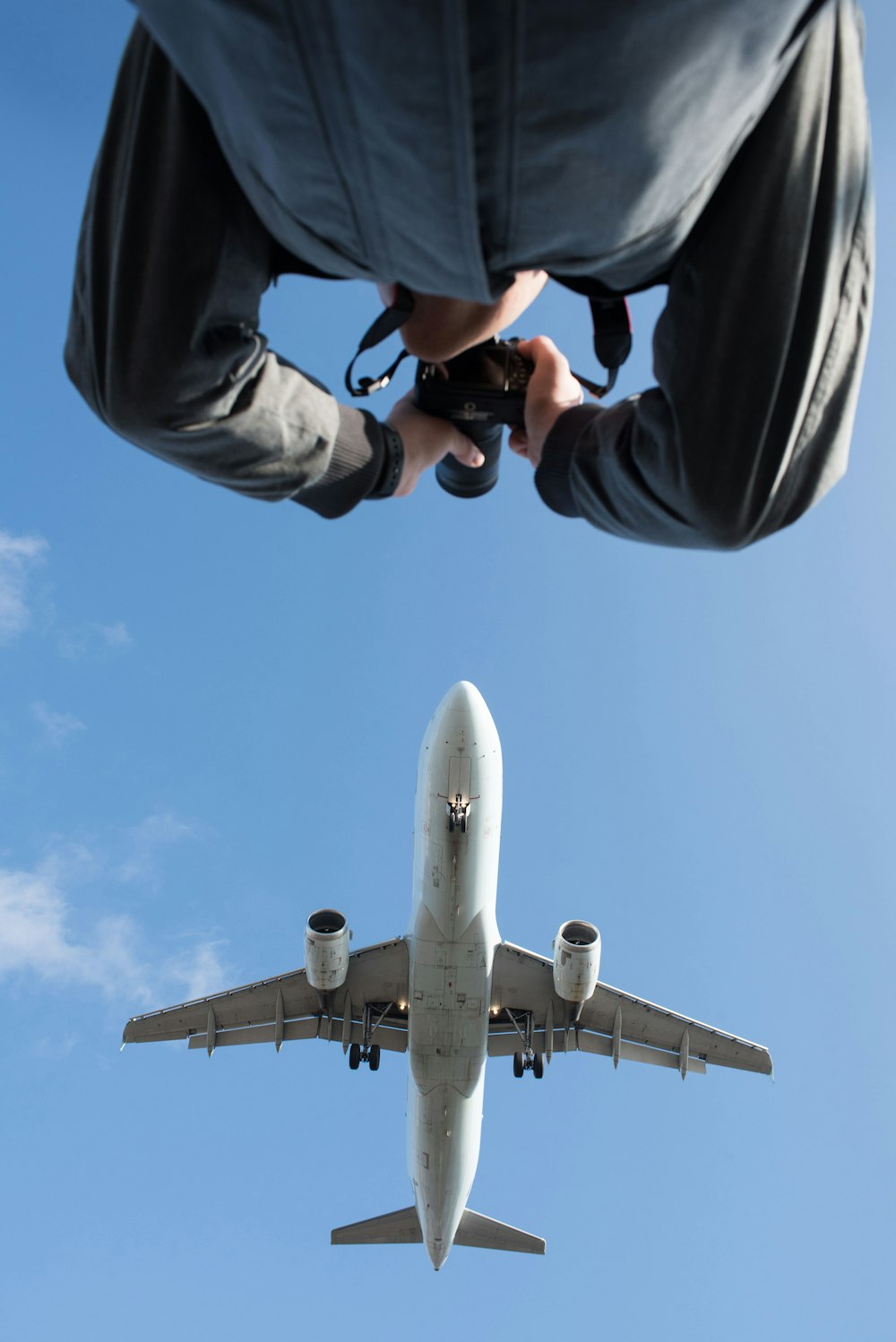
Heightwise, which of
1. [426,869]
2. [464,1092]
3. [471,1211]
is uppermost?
[426,869]

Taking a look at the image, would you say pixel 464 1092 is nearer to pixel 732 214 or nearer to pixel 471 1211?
pixel 471 1211

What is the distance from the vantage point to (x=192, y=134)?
234cm

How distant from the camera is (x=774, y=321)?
7.58ft

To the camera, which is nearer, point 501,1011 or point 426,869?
point 426,869

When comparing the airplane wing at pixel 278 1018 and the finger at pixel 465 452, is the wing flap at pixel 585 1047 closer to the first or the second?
the airplane wing at pixel 278 1018

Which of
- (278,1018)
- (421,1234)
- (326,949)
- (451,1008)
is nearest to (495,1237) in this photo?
(421,1234)

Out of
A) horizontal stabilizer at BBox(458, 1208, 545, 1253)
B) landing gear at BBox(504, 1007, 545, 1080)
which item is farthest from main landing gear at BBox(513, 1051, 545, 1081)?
horizontal stabilizer at BBox(458, 1208, 545, 1253)

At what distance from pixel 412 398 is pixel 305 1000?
28.4 m

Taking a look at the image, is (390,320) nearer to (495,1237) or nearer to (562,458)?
(562,458)

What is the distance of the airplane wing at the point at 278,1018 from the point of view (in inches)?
1137

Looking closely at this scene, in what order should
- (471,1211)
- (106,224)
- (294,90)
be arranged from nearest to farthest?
(294,90) < (106,224) < (471,1211)

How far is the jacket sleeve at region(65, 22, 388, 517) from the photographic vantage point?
→ 2.36 m

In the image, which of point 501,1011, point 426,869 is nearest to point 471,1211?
point 501,1011

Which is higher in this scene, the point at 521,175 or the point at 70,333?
the point at 70,333
